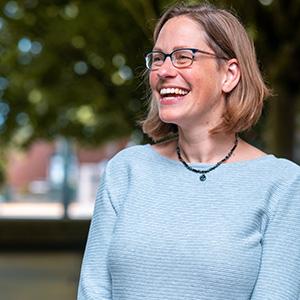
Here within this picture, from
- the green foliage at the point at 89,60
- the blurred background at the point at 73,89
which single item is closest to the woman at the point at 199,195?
the blurred background at the point at 73,89

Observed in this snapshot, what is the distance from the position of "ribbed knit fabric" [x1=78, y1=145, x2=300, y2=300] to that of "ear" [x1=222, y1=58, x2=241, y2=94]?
220 mm

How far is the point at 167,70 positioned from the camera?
2047 mm

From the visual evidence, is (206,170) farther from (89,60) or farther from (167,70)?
(89,60)

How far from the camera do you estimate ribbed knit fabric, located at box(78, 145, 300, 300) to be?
1896mm

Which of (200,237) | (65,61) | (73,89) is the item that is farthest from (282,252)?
(73,89)

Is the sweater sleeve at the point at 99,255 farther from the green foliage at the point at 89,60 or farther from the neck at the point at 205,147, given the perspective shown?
the green foliage at the point at 89,60

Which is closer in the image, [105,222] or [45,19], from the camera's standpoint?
[105,222]

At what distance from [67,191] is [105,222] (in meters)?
14.4

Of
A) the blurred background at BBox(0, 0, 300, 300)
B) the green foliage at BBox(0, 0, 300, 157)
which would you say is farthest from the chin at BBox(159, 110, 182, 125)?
the green foliage at BBox(0, 0, 300, 157)

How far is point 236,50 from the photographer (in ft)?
6.83

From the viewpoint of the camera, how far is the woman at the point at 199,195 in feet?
6.26

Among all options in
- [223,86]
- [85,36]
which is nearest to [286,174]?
[223,86]

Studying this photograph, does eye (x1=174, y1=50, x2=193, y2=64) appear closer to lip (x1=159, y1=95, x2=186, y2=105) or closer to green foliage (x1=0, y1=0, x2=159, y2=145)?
lip (x1=159, y1=95, x2=186, y2=105)

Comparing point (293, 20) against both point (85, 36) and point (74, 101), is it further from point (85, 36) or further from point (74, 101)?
point (74, 101)
